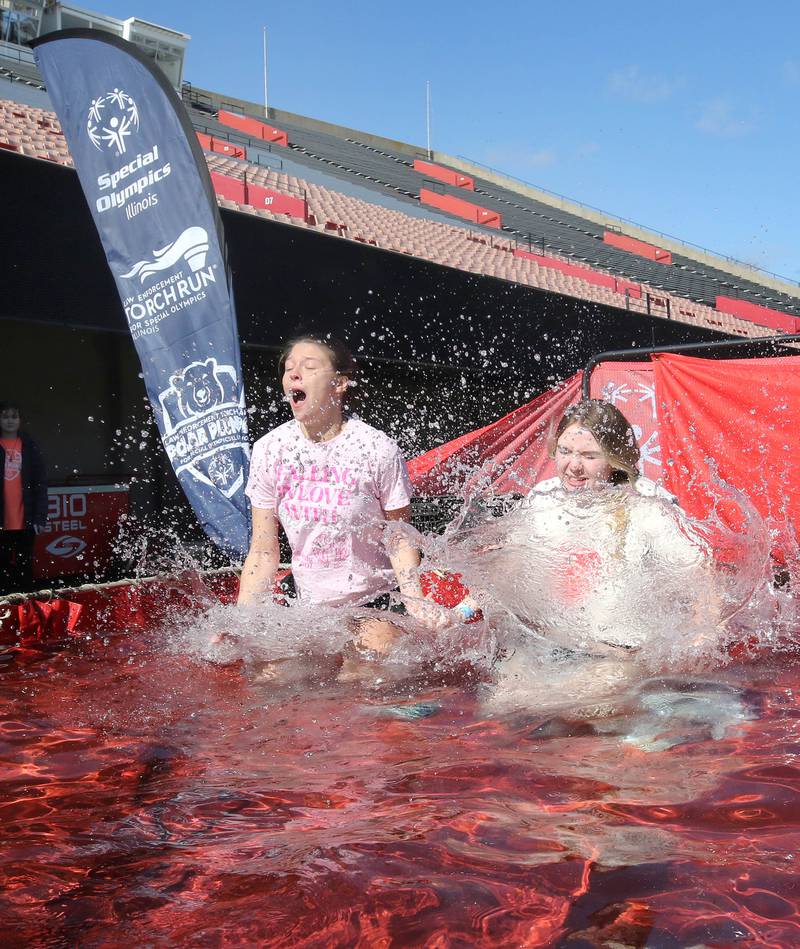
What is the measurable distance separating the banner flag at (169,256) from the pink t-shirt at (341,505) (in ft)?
6.23

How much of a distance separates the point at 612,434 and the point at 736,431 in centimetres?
299

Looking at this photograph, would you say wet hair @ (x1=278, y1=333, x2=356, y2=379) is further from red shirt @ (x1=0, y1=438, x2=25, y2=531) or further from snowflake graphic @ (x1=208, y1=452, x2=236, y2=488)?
red shirt @ (x1=0, y1=438, x2=25, y2=531)

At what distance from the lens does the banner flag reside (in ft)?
17.8

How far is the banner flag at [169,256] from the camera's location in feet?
17.8

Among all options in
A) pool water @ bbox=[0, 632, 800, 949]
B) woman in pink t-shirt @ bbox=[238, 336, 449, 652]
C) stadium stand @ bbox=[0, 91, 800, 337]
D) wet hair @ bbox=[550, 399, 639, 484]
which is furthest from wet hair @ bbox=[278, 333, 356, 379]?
stadium stand @ bbox=[0, 91, 800, 337]

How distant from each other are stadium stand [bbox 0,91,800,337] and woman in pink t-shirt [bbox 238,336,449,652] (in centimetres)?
788

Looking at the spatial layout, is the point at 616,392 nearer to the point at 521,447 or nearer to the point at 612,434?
the point at 521,447

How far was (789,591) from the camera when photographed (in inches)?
196

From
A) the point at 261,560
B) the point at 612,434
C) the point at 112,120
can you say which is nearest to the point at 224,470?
the point at 261,560

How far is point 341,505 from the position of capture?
343 cm

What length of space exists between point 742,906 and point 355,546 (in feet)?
6.82

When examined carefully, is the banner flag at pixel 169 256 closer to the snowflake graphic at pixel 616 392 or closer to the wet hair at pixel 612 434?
the wet hair at pixel 612 434

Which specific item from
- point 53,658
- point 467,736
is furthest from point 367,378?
point 467,736

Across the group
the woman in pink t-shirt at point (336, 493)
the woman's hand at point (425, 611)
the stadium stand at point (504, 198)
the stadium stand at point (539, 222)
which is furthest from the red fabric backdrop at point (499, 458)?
the stadium stand at point (539, 222)
